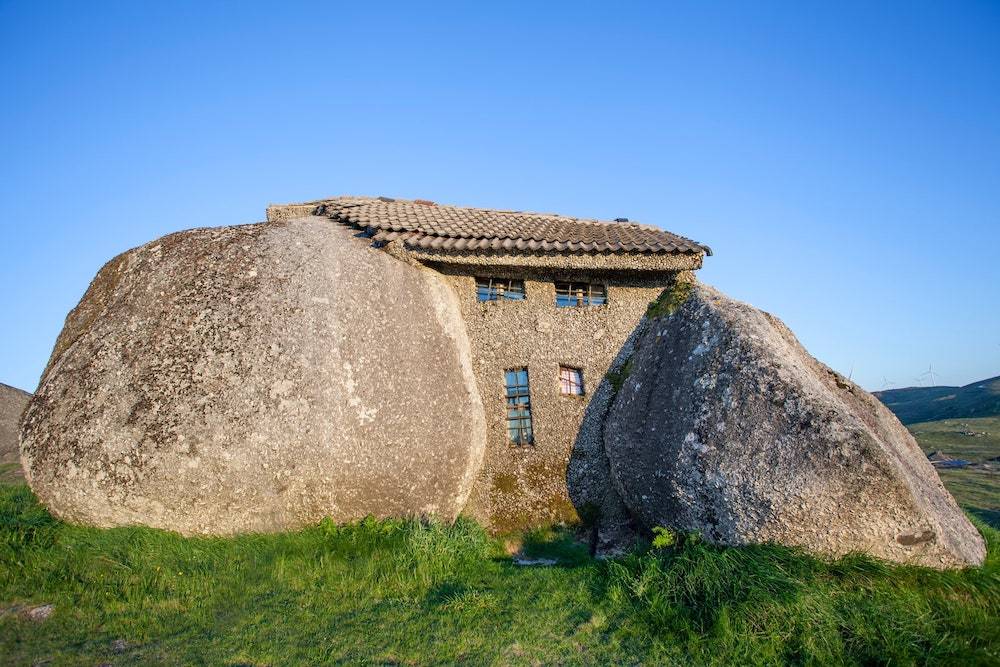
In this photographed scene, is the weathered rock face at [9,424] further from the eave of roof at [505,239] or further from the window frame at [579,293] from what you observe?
the window frame at [579,293]

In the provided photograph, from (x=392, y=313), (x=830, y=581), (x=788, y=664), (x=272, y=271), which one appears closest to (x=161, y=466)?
(x=272, y=271)

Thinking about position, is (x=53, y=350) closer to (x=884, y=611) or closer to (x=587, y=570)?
(x=587, y=570)

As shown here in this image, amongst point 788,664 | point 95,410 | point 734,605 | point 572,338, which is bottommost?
point 788,664

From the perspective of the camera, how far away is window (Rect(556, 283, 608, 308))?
994 centimetres

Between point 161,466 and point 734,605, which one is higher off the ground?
point 161,466

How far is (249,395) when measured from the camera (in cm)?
712

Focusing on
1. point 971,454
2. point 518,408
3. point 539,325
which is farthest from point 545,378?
point 971,454

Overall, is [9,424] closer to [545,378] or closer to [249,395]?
[249,395]

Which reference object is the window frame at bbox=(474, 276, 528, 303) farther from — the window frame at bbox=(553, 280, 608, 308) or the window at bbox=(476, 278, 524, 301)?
the window frame at bbox=(553, 280, 608, 308)

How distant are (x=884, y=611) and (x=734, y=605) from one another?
1.36 m

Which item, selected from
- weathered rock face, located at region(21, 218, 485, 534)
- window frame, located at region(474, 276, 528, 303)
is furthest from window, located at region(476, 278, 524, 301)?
weathered rock face, located at region(21, 218, 485, 534)

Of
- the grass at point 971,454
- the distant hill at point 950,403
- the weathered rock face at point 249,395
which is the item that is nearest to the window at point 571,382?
the weathered rock face at point 249,395

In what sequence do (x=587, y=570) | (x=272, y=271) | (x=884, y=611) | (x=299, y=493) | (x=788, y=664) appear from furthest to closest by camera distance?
(x=272, y=271)
(x=299, y=493)
(x=587, y=570)
(x=884, y=611)
(x=788, y=664)

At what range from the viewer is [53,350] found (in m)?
8.37
